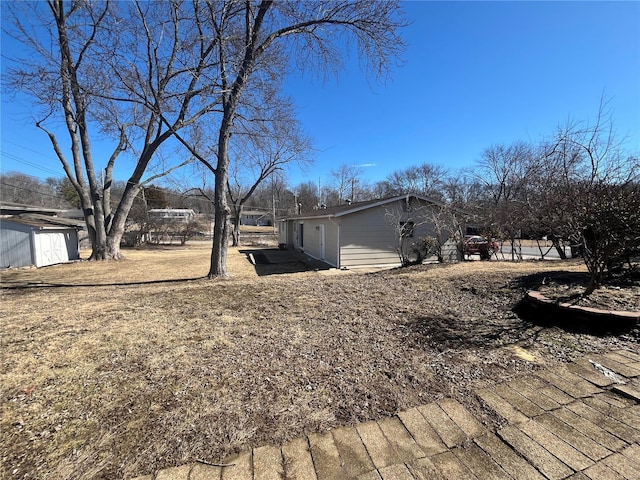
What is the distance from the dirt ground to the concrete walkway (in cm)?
11

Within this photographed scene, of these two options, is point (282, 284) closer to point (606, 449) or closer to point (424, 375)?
point (424, 375)

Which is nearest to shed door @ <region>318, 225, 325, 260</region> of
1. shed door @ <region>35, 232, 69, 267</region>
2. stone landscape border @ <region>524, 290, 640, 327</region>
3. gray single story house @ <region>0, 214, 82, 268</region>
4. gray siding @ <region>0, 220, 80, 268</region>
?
stone landscape border @ <region>524, 290, 640, 327</region>

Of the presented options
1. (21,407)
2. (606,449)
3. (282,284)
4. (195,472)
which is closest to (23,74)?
(282,284)

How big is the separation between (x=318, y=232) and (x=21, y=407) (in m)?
12.1

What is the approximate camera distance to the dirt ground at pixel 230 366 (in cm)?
175

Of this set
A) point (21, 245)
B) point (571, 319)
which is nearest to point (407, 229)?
point (571, 319)

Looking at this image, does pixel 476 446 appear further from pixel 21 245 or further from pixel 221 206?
pixel 21 245

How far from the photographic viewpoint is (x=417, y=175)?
1644 inches

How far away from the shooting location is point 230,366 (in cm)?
261

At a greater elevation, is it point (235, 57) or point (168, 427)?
point (235, 57)

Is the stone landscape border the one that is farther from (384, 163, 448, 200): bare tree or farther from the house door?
(384, 163, 448, 200): bare tree

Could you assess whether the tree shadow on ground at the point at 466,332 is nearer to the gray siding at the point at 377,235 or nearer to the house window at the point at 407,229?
the gray siding at the point at 377,235

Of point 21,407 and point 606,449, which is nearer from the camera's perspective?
point 606,449

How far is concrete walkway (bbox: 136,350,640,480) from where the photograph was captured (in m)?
1.49
